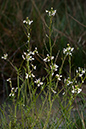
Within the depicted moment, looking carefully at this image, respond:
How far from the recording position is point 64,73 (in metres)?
Result: 2.40

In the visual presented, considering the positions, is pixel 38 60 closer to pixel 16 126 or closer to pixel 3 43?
pixel 3 43

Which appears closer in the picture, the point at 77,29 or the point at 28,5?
the point at 77,29

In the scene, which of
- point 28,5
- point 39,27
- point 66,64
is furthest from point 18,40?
point 28,5

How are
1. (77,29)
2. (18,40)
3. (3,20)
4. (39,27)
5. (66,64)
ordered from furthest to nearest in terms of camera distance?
(77,29) → (3,20) → (39,27) → (18,40) → (66,64)

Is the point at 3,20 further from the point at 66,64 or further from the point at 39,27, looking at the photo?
the point at 66,64

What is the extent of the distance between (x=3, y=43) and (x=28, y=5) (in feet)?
6.01

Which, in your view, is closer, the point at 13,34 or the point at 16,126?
the point at 16,126

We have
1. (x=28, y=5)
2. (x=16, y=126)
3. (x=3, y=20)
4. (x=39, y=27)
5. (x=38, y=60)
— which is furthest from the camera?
(x=28, y=5)

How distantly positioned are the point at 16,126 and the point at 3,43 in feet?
4.97

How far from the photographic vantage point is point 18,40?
8.79 ft

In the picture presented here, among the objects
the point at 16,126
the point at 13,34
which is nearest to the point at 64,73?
the point at 13,34

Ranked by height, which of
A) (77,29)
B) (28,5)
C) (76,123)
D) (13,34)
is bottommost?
(76,123)

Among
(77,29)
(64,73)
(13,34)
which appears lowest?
(64,73)

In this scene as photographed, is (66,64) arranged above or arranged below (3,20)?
below
